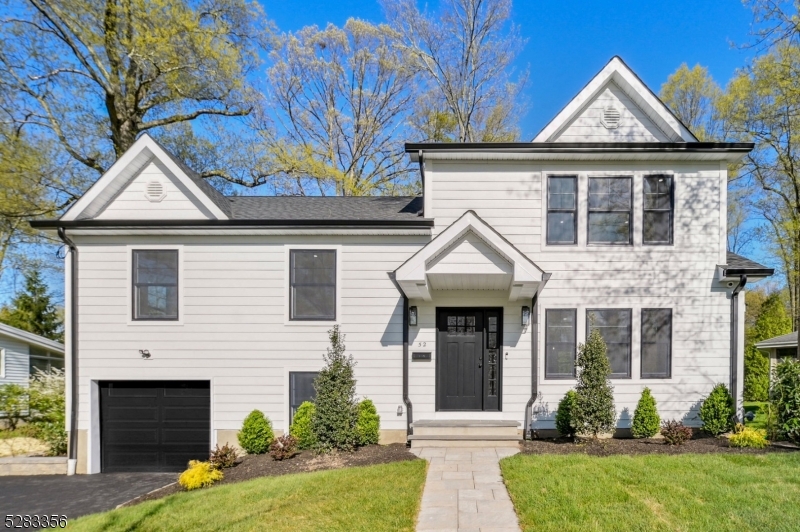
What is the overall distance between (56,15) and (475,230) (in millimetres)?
16912

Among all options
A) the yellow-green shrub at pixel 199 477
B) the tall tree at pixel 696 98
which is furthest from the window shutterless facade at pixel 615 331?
the tall tree at pixel 696 98

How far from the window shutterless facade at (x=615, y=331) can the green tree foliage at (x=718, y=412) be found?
157 centimetres

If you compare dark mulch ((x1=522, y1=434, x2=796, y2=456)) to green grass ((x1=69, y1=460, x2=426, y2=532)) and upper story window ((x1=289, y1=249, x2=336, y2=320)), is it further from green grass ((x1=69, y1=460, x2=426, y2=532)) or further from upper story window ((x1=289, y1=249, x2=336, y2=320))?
upper story window ((x1=289, y1=249, x2=336, y2=320))

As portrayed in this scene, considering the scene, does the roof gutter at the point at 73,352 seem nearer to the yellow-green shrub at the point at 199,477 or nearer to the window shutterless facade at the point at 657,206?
the yellow-green shrub at the point at 199,477

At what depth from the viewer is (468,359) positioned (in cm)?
888

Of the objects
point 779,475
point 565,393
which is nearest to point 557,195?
point 565,393

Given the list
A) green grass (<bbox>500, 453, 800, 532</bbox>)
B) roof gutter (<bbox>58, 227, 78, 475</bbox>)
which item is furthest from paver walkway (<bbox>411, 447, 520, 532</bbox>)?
roof gutter (<bbox>58, 227, 78, 475</bbox>)

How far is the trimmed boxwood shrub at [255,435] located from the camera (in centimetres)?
822

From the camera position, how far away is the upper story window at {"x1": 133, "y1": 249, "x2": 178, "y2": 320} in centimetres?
891

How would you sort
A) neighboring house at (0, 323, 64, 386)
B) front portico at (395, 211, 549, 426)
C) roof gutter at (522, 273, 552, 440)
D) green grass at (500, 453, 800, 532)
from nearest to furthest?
green grass at (500, 453, 800, 532), roof gutter at (522, 273, 552, 440), front portico at (395, 211, 549, 426), neighboring house at (0, 323, 64, 386)

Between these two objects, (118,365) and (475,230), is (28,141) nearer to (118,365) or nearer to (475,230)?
(118,365)

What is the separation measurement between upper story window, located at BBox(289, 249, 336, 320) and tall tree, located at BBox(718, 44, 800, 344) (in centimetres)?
1507

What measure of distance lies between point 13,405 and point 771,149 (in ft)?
90.0

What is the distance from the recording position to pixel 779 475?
5809 mm
